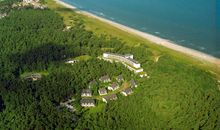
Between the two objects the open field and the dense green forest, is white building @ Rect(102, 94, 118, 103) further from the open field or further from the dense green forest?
Result: the open field

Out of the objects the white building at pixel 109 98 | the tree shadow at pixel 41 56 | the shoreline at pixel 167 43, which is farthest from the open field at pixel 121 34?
the white building at pixel 109 98

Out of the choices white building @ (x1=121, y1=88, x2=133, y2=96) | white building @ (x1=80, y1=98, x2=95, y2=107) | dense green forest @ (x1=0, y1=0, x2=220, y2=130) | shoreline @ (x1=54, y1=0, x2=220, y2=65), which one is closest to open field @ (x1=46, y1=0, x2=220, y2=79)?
shoreline @ (x1=54, y1=0, x2=220, y2=65)

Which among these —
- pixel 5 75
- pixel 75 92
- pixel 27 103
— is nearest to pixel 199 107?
pixel 75 92

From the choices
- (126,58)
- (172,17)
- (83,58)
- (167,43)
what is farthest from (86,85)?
(172,17)

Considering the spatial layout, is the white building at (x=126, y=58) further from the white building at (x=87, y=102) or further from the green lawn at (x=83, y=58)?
the white building at (x=87, y=102)

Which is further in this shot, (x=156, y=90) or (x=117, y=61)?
(x=117, y=61)

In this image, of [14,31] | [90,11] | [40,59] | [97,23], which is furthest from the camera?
[90,11]

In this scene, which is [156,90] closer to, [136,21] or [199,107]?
[199,107]
